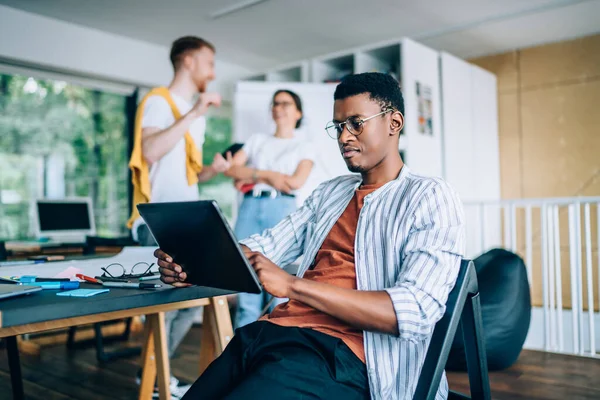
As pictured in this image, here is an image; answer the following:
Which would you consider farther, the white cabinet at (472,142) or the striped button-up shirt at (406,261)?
the white cabinet at (472,142)

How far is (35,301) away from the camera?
1012 mm

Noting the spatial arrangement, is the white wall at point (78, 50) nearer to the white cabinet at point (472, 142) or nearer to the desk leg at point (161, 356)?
the white cabinet at point (472, 142)

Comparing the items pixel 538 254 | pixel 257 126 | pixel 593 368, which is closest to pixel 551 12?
pixel 538 254

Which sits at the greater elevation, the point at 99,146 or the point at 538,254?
the point at 99,146

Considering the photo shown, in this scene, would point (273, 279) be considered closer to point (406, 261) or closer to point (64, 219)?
point (406, 261)

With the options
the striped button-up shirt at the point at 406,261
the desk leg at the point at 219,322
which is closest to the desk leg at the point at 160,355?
the desk leg at the point at 219,322

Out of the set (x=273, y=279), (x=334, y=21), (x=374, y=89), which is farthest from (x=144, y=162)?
(x=334, y=21)

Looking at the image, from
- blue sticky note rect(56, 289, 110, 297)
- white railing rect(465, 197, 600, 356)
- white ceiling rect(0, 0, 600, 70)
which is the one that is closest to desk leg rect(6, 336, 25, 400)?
blue sticky note rect(56, 289, 110, 297)

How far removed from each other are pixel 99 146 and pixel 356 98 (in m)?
4.34

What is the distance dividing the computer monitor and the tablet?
11.3 feet

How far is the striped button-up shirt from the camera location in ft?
3.53

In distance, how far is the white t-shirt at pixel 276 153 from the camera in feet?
10.4

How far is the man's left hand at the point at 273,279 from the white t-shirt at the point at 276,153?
2.02 metres

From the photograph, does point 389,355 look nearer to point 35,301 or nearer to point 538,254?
point 35,301
